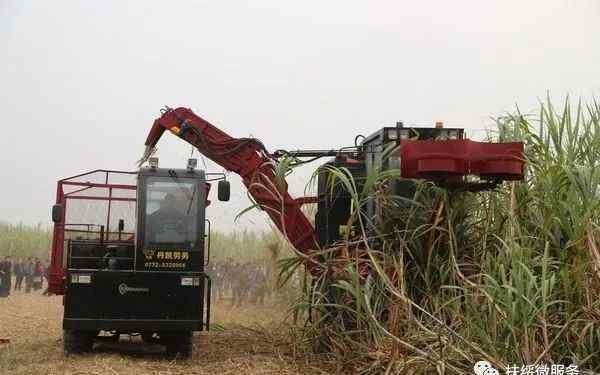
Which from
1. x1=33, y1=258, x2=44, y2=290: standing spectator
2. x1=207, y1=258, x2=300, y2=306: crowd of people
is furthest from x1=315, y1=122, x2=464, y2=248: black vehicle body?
x1=33, y1=258, x2=44, y2=290: standing spectator

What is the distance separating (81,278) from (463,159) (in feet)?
14.1

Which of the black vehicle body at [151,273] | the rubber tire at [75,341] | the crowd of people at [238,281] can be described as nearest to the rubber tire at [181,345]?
the black vehicle body at [151,273]

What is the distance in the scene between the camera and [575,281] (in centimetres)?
518

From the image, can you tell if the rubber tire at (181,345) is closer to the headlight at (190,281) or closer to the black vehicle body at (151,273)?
the black vehicle body at (151,273)

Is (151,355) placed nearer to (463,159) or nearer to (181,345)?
(181,345)

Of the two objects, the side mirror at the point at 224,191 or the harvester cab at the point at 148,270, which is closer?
the harvester cab at the point at 148,270

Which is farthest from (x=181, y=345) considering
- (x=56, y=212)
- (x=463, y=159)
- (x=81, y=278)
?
(x=463, y=159)

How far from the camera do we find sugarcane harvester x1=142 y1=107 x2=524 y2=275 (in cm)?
561

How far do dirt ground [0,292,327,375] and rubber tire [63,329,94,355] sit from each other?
0.40ft

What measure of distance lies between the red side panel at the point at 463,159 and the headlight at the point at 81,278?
3802 millimetres

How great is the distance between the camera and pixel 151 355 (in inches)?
331

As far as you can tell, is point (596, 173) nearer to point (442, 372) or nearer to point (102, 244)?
point (442, 372)

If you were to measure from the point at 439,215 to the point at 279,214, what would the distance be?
229 cm

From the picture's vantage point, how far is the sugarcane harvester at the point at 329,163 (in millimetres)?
5609
